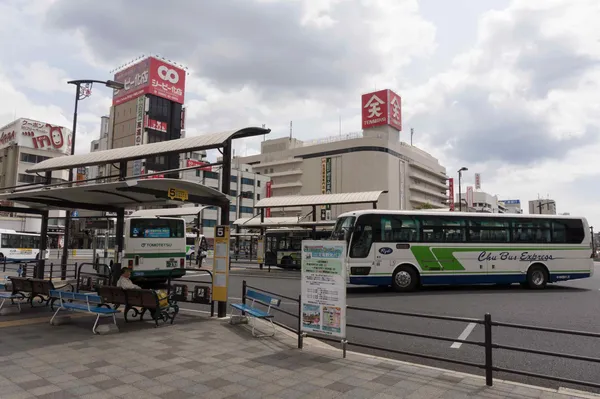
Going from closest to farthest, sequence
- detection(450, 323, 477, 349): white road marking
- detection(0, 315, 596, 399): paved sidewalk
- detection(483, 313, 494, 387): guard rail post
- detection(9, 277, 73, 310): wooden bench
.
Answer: detection(0, 315, 596, 399): paved sidewalk → detection(483, 313, 494, 387): guard rail post → detection(450, 323, 477, 349): white road marking → detection(9, 277, 73, 310): wooden bench

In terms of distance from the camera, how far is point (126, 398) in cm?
467

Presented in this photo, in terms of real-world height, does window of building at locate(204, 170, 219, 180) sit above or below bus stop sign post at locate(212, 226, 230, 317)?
above

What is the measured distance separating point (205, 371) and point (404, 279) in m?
11.2

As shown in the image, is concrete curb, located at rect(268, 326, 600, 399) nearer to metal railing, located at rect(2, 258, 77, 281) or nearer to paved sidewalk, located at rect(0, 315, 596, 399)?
paved sidewalk, located at rect(0, 315, 596, 399)

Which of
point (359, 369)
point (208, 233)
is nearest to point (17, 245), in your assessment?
point (359, 369)

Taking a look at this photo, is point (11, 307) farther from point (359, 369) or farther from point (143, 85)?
point (143, 85)

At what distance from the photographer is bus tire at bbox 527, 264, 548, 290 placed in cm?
1697

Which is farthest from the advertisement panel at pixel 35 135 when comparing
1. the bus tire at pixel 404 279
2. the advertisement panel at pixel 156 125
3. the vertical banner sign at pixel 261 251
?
the bus tire at pixel 404 279

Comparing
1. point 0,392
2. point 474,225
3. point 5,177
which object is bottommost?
point 0,392

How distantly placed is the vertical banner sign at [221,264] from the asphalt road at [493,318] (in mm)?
1747

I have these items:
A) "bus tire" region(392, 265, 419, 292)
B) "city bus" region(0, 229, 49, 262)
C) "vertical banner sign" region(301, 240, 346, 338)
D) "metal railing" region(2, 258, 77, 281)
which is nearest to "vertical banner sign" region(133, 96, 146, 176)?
"city bus" region(0, 229, 49, 262)

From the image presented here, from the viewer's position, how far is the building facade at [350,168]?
287 feet

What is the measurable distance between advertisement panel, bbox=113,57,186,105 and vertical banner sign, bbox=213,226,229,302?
238 feet

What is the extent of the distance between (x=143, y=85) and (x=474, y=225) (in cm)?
7235
